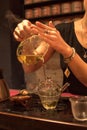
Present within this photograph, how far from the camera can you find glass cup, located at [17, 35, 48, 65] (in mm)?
1090

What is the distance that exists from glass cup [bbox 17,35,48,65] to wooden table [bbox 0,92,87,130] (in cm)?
20

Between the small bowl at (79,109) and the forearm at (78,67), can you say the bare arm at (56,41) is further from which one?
the small bowl at (79,109)

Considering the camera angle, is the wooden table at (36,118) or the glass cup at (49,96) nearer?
the wooden table at (36,118)

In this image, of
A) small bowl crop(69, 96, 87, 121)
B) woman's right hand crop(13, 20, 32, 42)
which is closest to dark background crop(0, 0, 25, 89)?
woman's right hand crop(13, 20, 32, 42)

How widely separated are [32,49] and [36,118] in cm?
42

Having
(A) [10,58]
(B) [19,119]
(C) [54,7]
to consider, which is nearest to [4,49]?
(A) [10,58]

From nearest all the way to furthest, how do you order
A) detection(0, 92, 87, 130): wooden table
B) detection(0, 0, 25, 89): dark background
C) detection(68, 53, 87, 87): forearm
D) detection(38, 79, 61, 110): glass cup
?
detection(0, 92, 87, 130): wooden table, detection(38, 79, 61, 110): glass cup, detection(68, 53, 87, 87): forearm, detection(0, 0, 25, 89): dark background

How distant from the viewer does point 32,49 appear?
1.18 m

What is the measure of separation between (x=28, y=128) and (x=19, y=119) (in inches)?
1.9

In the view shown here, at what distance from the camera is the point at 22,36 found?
1.18 meters

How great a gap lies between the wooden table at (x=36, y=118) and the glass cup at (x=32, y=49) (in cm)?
20

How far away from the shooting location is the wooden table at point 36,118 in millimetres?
796

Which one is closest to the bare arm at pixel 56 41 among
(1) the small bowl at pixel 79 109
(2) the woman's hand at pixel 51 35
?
(2) the woman's hand at pixel 51 35

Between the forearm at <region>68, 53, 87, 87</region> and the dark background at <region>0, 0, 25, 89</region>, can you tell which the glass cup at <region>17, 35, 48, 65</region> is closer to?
the forearm at <region>68, 53, 87, 87</region>
